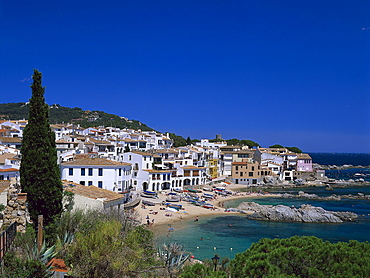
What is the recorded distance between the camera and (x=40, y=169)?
19.7 m

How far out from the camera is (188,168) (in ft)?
230

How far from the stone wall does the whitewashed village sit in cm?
56

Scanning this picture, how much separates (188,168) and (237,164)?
22792mm

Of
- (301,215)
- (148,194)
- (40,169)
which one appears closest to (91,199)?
(40,169)

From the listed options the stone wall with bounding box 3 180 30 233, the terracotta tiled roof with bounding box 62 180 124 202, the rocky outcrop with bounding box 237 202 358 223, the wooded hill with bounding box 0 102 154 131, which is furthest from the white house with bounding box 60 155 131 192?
the wooded hill with bounding box 0 102 154 131

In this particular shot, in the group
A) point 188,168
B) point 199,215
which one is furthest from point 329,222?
point 188,168

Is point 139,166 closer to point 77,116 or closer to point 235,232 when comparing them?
point 235,232

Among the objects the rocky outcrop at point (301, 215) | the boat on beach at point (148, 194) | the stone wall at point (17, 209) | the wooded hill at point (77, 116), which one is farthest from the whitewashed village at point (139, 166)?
the wooded hill at point (77, 116)

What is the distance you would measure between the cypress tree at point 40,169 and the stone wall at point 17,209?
59 centimetres

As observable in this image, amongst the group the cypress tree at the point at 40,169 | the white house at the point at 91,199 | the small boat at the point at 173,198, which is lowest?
the small boat at the point at 173,198

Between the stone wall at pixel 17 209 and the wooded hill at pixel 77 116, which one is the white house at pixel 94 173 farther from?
the wooded hill at pixel 77 116

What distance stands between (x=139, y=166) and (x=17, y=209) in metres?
40.7

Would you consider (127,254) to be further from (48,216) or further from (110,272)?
(48,216)

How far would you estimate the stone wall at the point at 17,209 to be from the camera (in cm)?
1916
